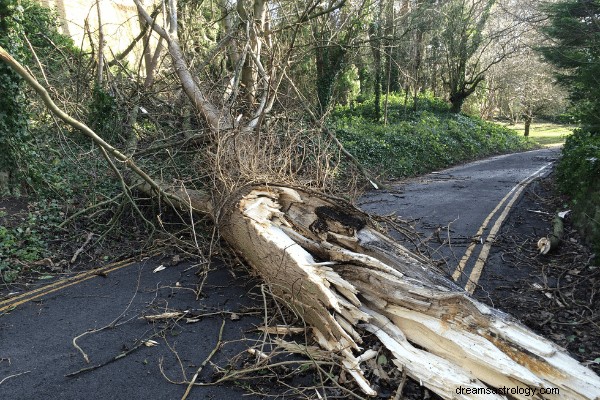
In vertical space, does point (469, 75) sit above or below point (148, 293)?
above

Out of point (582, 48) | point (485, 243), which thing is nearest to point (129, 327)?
point (485, 243)

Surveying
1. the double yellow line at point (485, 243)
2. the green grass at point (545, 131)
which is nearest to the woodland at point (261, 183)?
the double yellow line at point (485, 243)

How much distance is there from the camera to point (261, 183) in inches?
241

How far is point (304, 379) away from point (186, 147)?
6.08m

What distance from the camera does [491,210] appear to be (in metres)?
9.56

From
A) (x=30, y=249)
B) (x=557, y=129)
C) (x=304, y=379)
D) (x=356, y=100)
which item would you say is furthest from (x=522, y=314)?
(x=557, y=129)

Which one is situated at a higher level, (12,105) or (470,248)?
(12,105)

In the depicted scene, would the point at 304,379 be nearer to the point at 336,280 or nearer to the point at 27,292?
the point at 336,280

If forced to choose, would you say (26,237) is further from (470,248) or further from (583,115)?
(583,115)

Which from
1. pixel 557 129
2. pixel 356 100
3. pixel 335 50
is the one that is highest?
pixel 335 50

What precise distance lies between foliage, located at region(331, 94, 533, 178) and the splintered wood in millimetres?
10554

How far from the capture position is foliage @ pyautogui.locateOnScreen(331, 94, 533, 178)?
1661cm

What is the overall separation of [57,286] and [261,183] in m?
3.02

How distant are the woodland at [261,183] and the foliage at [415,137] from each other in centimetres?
15
